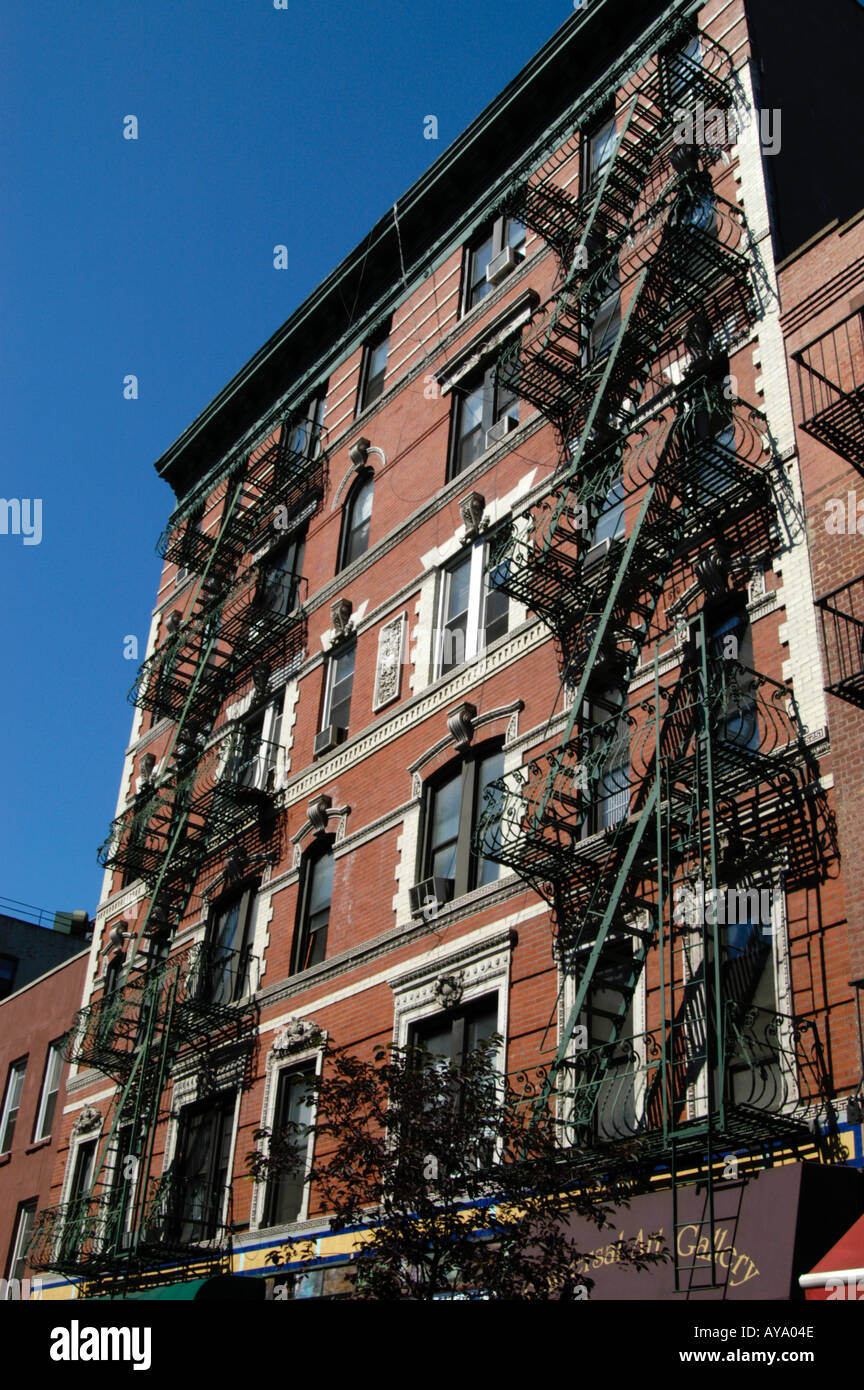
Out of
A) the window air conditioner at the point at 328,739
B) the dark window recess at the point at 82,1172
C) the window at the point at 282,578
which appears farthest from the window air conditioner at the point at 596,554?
the dark window recess at the point at 82,1172

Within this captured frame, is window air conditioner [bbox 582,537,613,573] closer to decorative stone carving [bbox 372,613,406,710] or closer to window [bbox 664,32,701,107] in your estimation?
decorative stone carving [bbox 372,613,406,710]

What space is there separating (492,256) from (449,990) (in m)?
13.3

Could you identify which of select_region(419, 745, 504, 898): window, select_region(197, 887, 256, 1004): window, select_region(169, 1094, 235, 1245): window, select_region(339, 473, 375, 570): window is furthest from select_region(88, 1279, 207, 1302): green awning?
select_region(339, 473, 375, 570): window

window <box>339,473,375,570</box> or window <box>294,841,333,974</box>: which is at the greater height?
window <box>339,473,375,570</box>

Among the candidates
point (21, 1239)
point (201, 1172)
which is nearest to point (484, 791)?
point (201, 1172)

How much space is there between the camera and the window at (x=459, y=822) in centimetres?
1859

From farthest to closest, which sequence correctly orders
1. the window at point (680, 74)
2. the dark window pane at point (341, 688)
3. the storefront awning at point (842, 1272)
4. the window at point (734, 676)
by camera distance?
the dark window pane at point (341, 688) < the window at point (680, 74) < the window at point (734, 676) < the storefront awning at point (842, 1272)

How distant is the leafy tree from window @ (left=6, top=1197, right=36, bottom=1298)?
687 inches

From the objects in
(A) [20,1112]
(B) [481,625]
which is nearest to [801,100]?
(B) [481,625]

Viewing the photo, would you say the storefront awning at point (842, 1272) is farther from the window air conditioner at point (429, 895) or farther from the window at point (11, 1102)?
the window at point (11, 1102)

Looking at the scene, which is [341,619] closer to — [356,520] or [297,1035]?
[356,520]

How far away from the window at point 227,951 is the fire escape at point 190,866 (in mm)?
44

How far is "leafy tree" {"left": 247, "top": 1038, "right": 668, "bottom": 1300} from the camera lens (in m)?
10.9
